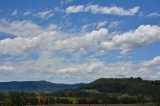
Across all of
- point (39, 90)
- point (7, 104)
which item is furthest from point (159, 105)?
point (39, 90)

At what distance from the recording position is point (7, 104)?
3059 inches

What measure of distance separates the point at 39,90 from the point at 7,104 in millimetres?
52952

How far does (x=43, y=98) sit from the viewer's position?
25.2m

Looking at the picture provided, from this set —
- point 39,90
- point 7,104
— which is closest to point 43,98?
point 39,90

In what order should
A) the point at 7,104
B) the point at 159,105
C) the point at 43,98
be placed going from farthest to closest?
1. the point at 159,105
2. the point at 7,104
3. the point at 43,98

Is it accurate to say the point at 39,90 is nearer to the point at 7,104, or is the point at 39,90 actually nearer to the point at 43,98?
the point at 43,98

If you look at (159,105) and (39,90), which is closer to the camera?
(39,90)

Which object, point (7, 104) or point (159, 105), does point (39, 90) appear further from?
point (159, 105)

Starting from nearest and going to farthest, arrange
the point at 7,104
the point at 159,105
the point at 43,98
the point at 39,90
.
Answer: the point at 43,98
the point at 39,90
the point at 7,104
the point at 159,105

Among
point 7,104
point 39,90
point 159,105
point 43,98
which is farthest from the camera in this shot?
point 159,105

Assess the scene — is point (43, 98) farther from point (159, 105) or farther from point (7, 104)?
point (159, 105)

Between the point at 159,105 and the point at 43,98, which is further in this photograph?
the point at 159,105

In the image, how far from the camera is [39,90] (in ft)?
88.2

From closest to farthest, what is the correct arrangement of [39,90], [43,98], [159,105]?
[43,98] → [39,90] → [159,105]
